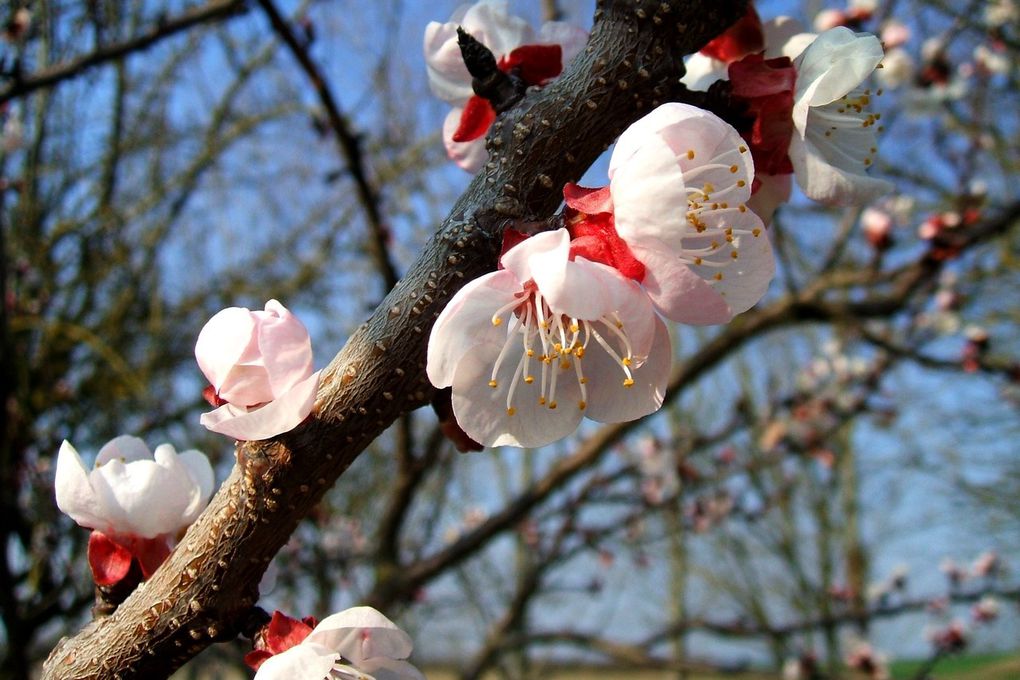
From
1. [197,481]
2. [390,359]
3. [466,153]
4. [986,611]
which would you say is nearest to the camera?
[390,359]

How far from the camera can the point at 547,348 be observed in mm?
794

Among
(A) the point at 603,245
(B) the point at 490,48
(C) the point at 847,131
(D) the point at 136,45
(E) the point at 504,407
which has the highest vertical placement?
(D) the point at 136,45

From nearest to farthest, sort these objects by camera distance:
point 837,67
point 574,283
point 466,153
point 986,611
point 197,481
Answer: point 574,283 → point 837,67 → point 197,481 → point 466,153 → point 986,611

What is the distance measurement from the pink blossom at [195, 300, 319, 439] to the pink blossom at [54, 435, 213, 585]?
7.9 inches

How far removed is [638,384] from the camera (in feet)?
2.61

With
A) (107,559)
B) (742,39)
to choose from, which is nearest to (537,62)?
(742,39)

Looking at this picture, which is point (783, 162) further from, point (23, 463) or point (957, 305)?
point (957, 305)

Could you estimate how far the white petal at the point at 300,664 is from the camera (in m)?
0.73

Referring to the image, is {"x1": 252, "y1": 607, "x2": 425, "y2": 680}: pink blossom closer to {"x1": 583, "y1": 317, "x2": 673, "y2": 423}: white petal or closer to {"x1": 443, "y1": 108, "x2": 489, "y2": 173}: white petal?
{"x1": 583, "y1": 317, "x2": 673, "y2": 423}: white petal

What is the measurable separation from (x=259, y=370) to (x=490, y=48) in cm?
55

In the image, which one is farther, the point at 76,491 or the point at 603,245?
the point at 76,491

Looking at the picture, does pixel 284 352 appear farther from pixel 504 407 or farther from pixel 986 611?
pixel 986 611

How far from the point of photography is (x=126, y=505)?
90cm

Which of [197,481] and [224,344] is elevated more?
[224,344]
